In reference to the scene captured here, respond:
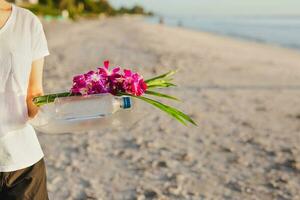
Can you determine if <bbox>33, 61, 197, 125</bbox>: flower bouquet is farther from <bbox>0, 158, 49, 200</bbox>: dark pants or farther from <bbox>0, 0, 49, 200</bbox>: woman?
<bbox>0, 158, 49, 200</bbox>: dark pants

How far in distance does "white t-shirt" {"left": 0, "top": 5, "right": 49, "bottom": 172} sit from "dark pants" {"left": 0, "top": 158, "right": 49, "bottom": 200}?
37 millimetres

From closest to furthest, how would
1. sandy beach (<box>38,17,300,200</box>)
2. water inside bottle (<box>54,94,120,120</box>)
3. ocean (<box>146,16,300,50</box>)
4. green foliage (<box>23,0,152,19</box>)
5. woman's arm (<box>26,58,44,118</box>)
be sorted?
water inside bottle (<box>54,94,120,120</box>) < woman's arm (<box>26,58,44,118</box>) < sandy beach (<box>38,17,300,200</box>) < ocean (<box>146,16,300,50</box>) < green foliage (<box>23,0,152,19</box>)

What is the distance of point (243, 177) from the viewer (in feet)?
14.8

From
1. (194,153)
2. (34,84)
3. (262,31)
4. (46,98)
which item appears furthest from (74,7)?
(46,98)

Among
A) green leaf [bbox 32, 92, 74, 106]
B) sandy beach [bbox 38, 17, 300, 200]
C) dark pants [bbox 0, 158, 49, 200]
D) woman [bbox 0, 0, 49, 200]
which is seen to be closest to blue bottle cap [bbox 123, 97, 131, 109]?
green leaf [bbox 32, 92, 74, 106]

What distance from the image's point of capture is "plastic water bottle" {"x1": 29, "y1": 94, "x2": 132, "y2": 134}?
177cm

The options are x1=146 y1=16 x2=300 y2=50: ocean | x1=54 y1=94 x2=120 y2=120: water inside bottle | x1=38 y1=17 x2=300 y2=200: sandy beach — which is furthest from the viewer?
x1=146 y1=16 x2=300 y2=50: ocean

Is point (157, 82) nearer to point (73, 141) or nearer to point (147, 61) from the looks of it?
point (73, 141)

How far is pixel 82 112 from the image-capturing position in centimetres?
178

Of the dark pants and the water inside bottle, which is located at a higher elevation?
the water inside bottle

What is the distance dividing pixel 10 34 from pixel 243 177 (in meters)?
3.18

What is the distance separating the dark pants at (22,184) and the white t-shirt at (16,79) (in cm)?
4

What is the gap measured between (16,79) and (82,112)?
28cm

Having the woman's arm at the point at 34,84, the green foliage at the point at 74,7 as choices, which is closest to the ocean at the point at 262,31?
the green foliage at the point at 74,7
